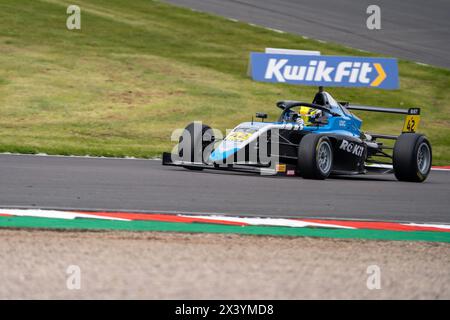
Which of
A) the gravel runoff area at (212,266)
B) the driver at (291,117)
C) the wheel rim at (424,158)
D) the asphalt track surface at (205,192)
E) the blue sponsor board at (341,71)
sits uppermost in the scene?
the blue sponsor board at (341,71)

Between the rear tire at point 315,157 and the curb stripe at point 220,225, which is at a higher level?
the rear tire at point 315,157

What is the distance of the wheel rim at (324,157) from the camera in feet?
44.4

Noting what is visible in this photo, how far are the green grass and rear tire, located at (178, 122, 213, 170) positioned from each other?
3.12 meters

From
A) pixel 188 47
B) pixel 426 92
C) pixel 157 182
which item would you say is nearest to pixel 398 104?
pixel 426 92

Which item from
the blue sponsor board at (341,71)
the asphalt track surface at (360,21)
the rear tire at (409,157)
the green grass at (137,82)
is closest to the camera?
the rear tire at (409,157)

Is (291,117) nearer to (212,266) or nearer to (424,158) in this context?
(424,158)

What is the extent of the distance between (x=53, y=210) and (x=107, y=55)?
61.0 ft

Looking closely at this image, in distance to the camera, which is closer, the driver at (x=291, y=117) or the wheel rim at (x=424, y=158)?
the driver at (x=291, y=117)

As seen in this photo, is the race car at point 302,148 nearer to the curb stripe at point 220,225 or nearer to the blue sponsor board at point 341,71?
the blue sponsor board at point 341,71

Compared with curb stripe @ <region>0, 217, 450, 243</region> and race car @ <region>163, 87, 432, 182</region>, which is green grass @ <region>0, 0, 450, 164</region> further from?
curb stripe @ <region>0, 217, 450, 243</region>

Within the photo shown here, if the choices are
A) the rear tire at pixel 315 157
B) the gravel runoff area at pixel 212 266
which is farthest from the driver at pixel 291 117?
the gravel runoff area at pixel 212 266

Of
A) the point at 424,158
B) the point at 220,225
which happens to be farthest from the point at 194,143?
the point at 220,225

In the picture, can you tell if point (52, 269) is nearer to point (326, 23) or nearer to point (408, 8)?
point (326, 23)

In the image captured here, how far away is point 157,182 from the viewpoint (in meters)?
12.3
